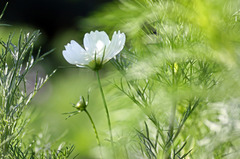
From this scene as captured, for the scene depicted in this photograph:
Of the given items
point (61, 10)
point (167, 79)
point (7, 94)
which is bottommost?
point (7, 94)

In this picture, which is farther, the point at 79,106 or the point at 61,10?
the point at 61,10

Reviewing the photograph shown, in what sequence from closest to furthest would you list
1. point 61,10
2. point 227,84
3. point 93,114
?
point 227,84 < point 93,114 < point 61,10

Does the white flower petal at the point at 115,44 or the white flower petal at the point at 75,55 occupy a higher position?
the white flower petal at the point at 115,44

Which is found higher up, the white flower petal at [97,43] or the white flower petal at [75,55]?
the white flower petal at [97,43]

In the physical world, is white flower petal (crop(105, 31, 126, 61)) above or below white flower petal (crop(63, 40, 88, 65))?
Result: above

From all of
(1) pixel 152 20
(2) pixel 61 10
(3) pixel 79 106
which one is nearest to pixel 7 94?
(3) pixel 79 106

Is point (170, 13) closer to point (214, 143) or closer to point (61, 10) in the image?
point (214, 143)

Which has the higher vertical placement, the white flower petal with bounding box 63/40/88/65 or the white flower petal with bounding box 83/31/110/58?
the white flower petal with bounding box 83/31/110/58

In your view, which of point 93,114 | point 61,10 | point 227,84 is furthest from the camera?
point 61,10
